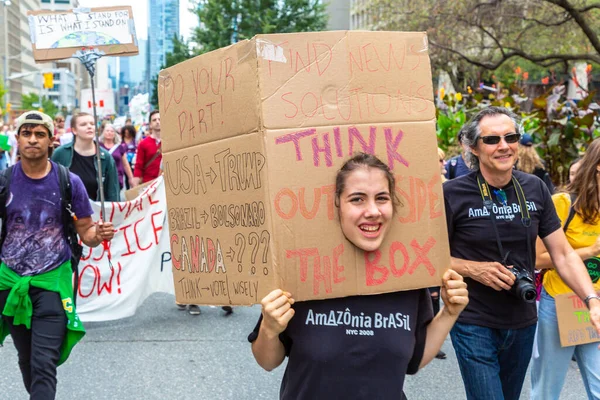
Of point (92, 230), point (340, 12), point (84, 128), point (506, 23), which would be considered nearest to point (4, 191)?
point (92, 230)

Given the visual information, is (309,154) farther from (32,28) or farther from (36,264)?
(32,28)

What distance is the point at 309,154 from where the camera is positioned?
231 centimetres

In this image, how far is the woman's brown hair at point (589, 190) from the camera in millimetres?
3797

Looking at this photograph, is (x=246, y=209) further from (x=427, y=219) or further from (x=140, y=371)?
(x=140, y=371)

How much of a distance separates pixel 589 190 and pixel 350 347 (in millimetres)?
2027

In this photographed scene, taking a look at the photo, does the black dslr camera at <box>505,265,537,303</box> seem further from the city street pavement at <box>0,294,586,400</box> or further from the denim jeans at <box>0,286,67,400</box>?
the denim jeans at <box>0,286,67,400</box>

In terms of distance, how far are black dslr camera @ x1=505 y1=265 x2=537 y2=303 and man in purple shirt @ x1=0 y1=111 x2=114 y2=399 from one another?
2376 mm

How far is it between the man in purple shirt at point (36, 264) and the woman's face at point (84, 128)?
8.34ft

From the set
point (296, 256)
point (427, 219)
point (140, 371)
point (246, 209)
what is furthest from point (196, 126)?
point (140, 371)

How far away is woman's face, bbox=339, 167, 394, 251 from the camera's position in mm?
2305

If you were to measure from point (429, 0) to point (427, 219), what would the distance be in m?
17.7

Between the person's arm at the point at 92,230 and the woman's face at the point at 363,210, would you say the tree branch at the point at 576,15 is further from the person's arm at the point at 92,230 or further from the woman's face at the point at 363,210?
the woman's face at the point at 363,210

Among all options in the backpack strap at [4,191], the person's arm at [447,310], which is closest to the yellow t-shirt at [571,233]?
the person's arm at [447,310]

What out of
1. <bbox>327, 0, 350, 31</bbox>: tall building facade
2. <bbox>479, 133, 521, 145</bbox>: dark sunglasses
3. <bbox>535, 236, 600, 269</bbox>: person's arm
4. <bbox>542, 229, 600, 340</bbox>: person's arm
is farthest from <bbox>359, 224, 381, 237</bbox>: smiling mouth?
<bbox>327, 0, 350, 31</bbox>: tall building facade
